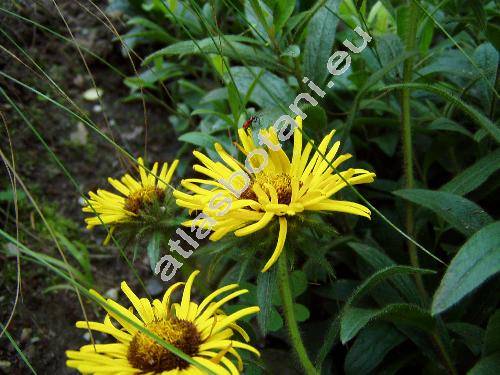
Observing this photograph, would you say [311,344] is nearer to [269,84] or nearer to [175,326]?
[175,326]

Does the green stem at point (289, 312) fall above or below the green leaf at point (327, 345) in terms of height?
above

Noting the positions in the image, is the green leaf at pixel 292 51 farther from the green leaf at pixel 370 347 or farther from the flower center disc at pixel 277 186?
the green leaf at pixel 370 347

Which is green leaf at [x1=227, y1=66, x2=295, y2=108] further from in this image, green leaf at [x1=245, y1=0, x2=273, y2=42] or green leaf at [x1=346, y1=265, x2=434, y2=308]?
green leaf at [x1=346, y1=265, x2=434, y2=308]

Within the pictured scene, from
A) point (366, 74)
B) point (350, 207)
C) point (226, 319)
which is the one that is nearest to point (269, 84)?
point (366, 74)

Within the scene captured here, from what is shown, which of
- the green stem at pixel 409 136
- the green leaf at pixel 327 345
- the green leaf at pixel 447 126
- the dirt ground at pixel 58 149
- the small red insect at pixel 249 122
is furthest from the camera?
the dirt ground at pixel 58 149

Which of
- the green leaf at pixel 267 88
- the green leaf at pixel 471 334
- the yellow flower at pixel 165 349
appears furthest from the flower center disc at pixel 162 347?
the green leaf at pixel 267 88

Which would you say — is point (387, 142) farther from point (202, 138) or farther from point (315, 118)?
point (202, 138)

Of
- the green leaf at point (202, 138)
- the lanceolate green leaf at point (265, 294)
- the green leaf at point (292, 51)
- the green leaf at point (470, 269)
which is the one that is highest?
the green leaf at point (292, 51)
